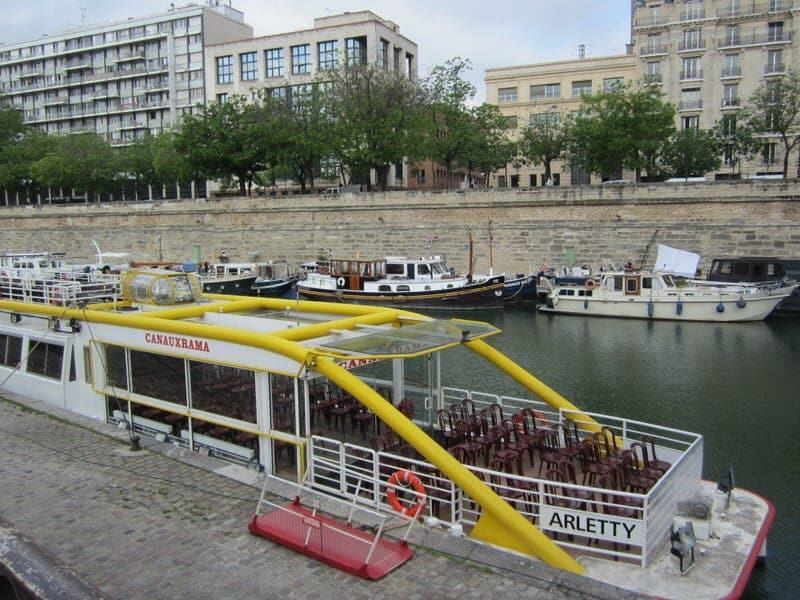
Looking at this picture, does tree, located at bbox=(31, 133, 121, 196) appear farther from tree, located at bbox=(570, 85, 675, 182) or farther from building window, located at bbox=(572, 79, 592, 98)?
tree, located at bbox=(570, 85, 675, 182)

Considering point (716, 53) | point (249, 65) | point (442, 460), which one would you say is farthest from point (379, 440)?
point (249, 65)

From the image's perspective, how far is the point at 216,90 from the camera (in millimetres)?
66000

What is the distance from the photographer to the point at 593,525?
7.03 metres

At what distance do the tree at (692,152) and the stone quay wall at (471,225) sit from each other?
13.0 meters

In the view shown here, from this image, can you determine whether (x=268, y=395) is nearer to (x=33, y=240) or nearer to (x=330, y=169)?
(x=330, y=169)

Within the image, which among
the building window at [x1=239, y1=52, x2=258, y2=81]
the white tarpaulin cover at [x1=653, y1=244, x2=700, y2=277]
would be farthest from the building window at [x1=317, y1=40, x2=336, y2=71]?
the white tarpaulin cover at [x1=653, y1=244, x2=700, y2=277]

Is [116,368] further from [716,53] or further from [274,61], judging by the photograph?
[274,61]

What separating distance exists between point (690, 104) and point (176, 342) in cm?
5294

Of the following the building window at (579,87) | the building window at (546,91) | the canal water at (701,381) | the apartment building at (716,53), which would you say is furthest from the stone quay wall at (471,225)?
the building window at (579,87)

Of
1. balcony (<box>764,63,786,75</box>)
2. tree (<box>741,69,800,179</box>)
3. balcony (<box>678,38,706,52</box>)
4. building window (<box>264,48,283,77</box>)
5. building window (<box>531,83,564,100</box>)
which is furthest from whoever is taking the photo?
building window (<box>264,48,283,77</box>)

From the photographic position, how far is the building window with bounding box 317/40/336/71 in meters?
59.1

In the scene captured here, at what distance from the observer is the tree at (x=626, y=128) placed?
39531 millimetres

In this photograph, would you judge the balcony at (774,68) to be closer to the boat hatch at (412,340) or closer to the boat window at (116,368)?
the boat hatch at (412,340)

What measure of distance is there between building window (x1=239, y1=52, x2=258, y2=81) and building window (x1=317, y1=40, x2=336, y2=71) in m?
7.21
